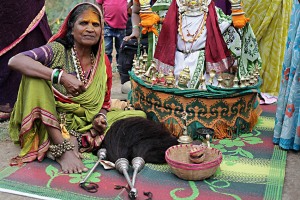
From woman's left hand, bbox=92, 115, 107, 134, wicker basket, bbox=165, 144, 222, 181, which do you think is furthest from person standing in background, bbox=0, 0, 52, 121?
wicker basket, bbox=165, 144, 222, 181

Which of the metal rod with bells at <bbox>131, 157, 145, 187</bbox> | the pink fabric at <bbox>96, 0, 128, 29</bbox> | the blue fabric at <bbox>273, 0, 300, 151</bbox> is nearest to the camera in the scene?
the metal rod with bells at <bbox>131, 157, 145, 187</bbox>

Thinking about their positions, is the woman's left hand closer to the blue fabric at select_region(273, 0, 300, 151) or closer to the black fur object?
the black fur object

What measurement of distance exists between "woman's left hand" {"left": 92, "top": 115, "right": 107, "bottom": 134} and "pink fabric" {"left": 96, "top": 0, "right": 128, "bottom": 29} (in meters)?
3.37

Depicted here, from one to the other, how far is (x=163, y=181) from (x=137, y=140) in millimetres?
531

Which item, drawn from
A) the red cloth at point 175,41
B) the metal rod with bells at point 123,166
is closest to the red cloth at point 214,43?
the red cloth at point 175,41

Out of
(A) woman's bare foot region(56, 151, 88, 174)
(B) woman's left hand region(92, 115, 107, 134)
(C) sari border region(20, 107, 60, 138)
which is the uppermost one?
(C) sari border region(20, 107, 60, 138)

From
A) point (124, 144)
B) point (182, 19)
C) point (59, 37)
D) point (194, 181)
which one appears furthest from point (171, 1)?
point (194, 181)

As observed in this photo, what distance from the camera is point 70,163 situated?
3727mm

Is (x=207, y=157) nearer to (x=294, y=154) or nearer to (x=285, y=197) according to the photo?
(x=285, y=197)

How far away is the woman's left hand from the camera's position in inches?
160

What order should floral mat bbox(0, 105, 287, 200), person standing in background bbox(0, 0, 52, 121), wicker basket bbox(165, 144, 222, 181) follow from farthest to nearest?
person standing in background bbox(0, 0, 52, 121)
wicker basket bbox(165, 144, 222, 181)
floral mat bbox(0, 105, 287, 200)

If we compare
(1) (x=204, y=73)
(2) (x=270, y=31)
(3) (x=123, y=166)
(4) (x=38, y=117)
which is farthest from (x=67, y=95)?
(2) (x=270, y=31)

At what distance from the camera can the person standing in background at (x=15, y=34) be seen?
4.95 meters

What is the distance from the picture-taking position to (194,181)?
11.6ft
